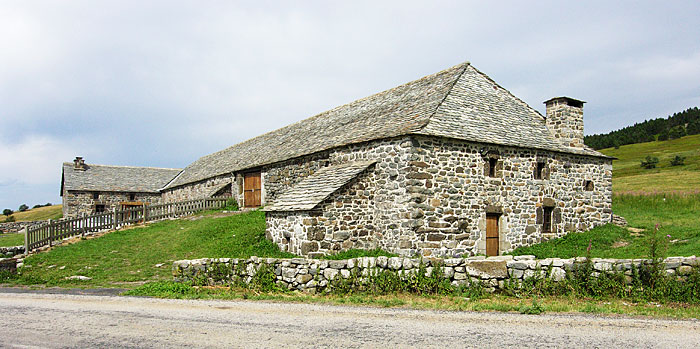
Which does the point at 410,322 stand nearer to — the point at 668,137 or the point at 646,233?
the point at 646,233

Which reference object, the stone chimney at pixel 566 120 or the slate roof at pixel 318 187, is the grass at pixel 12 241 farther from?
the stone chimney at pixel 566 120

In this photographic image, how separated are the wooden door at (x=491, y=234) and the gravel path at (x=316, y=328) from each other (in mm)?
8423

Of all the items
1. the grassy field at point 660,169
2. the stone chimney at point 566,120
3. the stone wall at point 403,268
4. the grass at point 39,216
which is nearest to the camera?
the stone wall at point 403,268

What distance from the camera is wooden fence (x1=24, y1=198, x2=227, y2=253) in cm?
1952

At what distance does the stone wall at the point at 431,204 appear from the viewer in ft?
48.5

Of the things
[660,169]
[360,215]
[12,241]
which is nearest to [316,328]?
[360,215]

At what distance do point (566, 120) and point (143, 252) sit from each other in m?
17.2

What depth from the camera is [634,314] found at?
309 inches

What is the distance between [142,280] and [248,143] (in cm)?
2307

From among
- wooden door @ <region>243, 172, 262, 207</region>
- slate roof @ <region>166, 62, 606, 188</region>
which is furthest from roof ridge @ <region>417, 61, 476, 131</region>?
wooden door @ <region>243, 172, 262, 207</region>

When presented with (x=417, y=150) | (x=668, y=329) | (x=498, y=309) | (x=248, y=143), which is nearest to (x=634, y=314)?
(x=668, y=329)

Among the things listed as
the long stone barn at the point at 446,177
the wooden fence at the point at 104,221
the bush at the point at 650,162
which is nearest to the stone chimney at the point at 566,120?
the long stone barn at the point at 446,177

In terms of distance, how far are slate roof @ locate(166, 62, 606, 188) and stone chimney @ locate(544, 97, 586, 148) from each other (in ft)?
1.06

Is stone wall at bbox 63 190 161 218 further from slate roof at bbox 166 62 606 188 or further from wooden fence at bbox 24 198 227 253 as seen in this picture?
slate roof at bbox 166 62 606 188
